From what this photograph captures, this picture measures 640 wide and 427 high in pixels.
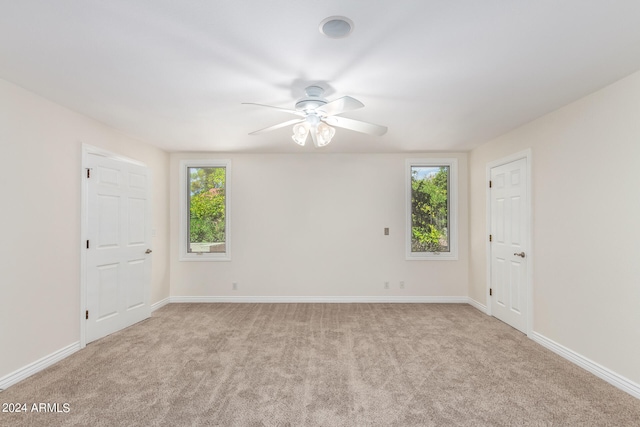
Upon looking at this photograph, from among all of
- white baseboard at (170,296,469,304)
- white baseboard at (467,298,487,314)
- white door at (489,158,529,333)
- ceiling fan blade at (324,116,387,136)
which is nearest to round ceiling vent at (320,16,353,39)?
ceiling fan blade at (324,116,387,136)

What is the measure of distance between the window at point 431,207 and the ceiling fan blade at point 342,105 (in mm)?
2966

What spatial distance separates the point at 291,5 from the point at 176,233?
4319 millimetres

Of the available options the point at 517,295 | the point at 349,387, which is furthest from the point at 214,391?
the point at 517,295

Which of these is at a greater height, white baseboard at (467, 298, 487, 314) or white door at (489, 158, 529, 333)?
white door at (489, 158, 529, 333)

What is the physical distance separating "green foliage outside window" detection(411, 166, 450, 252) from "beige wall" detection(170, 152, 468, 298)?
22 cm

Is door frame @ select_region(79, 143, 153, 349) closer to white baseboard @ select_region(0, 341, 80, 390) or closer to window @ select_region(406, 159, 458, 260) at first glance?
white baseboard @ select_region(0, 341, 80, 390)

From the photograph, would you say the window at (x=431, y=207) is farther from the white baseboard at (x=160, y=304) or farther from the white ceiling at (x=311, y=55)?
the white baseboard at (x=160, y=304)

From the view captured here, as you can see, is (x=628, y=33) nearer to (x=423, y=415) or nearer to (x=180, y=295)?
(x=423, y=415)

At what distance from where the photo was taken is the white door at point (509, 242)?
3578 millimetres

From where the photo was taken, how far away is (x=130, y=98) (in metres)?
2.79

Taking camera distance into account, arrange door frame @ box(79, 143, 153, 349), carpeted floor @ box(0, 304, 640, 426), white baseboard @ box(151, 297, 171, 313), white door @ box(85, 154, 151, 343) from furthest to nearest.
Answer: white baseboard @ box(151, 297, 171, 313) < white door @ box(85, 154, 151, 343) < door frame @ box(79, 143, 153, 349) < carpeted floor @ box(0, 304, 640, 426)

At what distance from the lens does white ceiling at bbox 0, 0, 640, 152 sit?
161cm

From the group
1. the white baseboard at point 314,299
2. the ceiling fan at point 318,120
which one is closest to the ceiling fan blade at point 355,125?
the ceiling fan at point 318,120

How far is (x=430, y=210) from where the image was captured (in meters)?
5.08
